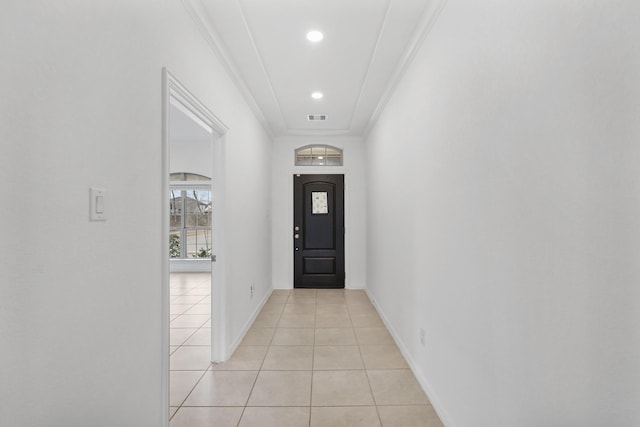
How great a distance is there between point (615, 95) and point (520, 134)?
400 millimetres

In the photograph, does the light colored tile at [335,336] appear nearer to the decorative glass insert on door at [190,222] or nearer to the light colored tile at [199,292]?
the light colored tile at [199,292]

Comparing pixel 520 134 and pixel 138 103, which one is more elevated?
pixel 138 103

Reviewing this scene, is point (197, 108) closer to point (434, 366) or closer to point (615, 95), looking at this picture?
point (615, 95)

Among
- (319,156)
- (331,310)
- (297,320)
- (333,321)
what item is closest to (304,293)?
(331,310)

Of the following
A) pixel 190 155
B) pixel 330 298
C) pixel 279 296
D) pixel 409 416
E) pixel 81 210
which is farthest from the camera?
pixel 190 155

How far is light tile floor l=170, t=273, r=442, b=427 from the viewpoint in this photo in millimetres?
2133

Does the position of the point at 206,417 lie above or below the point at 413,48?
→ below

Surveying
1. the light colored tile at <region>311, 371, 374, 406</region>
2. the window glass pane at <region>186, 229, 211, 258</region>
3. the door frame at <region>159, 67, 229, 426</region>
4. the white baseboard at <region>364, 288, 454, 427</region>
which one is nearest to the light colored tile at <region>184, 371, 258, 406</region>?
the door frame at <region>159, 67, 229, 426</region>

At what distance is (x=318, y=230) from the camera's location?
578 centimetres

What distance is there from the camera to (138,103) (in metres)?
1.54

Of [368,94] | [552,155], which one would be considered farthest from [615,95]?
[368,94]

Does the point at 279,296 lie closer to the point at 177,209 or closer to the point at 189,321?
the point at 189,321

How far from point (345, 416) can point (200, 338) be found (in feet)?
6.53

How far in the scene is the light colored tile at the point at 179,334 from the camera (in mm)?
3428
